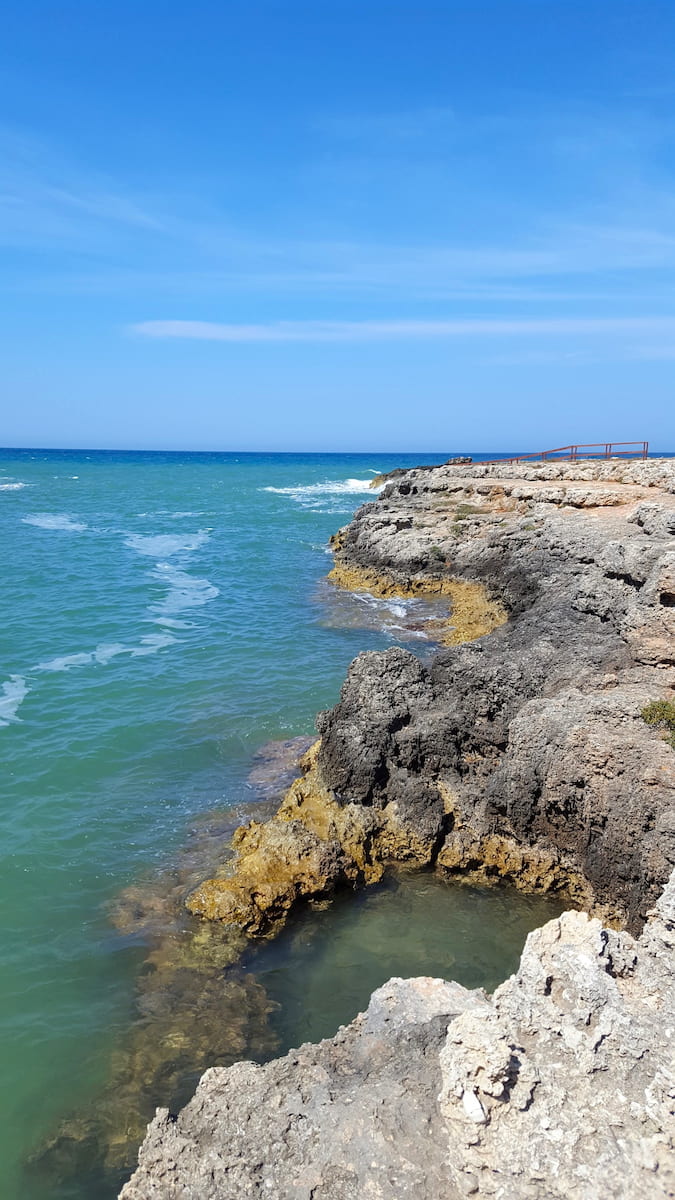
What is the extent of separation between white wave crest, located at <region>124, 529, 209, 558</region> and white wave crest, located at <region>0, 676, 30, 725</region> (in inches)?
903

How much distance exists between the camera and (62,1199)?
6.98 meters

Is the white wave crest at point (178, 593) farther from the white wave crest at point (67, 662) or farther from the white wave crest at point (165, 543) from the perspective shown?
the white wave crest at point (165, 543)

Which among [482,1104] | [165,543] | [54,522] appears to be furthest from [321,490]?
[482,1104]

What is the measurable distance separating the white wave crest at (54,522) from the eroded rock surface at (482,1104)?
4845cm

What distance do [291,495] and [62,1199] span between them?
265 ft

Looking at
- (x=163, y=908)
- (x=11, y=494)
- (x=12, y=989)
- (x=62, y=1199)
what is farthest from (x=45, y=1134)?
(x=11, y=494)

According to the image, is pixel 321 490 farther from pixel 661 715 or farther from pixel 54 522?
pixel 661 715

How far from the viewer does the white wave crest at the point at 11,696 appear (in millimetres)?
18000

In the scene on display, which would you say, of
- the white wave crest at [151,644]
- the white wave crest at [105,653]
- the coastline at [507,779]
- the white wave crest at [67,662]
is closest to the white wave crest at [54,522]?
the white wave crest at [151,644]

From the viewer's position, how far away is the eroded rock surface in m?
5.04

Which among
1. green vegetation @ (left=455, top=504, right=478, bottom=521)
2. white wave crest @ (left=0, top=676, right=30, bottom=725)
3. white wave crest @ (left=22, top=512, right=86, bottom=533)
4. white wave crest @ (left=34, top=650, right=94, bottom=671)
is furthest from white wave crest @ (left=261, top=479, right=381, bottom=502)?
white wave crest @ (left=0, top=676, right=30, bottom=725)

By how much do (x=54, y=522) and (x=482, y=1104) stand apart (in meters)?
55.3

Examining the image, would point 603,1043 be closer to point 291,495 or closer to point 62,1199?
point 62,1199

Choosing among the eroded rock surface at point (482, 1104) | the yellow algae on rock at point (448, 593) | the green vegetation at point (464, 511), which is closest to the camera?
the eroded rock surface at point (482, 1104)
